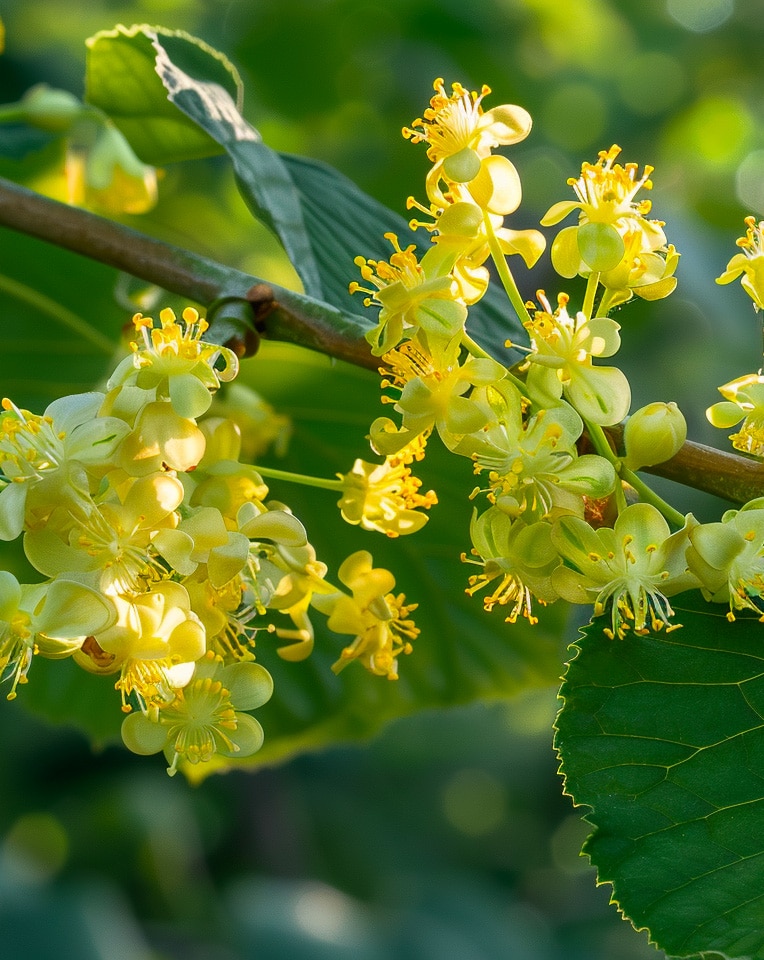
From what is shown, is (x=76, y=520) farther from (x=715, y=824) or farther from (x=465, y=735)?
(x=465, y=735)

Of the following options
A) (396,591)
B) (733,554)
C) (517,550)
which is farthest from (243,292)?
(396,591)

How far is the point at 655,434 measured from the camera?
698 mm

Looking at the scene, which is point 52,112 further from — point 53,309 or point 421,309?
point 421,309

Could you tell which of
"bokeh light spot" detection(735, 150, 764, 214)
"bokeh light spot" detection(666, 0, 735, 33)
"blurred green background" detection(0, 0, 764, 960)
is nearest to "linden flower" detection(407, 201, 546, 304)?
"blurred green background" detection(0, 0, 764, 960)

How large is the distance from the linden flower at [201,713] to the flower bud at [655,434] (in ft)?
0.94

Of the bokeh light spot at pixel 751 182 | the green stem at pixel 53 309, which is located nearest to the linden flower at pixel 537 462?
the green stem at pixel 53 309

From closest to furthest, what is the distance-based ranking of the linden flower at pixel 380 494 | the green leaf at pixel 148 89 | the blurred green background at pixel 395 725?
the linden flower at pixel 380 494 → the green leaf at pixel 148 89 → the blurred green background at pixel 395 725

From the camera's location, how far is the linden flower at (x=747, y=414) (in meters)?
0.75

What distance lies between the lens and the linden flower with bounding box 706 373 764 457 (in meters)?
0.75

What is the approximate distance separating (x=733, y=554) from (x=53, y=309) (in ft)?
3.15

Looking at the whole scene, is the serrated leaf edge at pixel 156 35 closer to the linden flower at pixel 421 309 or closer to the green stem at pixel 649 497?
the linden flower at pixel 421 309

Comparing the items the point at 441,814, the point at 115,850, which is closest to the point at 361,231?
the point at 115,850

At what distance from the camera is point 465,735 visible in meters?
4.34

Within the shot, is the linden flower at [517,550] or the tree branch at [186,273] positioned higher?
the tree branch at [186,273]
